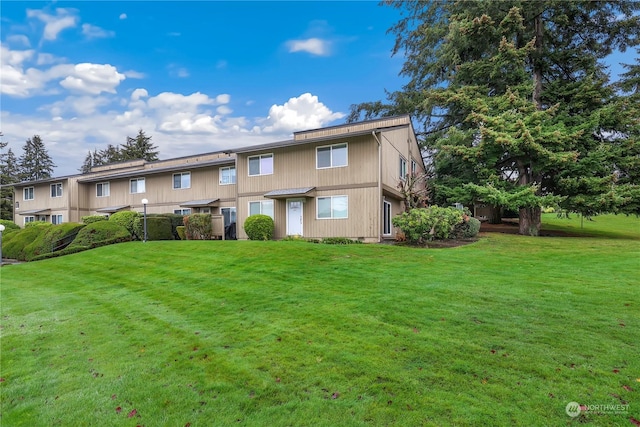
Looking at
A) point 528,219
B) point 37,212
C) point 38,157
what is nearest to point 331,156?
point 528,219

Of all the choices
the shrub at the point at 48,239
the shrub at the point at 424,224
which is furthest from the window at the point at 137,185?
the shrub at the point at 424,224

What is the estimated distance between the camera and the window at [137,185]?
82.8 feet

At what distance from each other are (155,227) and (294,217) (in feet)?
26.9

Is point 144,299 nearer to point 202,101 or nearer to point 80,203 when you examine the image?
point 202,101

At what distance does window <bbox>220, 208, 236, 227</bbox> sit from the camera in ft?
68.5

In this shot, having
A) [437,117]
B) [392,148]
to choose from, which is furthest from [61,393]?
[437,117]

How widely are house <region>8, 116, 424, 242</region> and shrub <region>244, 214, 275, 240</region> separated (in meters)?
0.65

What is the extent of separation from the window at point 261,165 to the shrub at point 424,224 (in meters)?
7.88

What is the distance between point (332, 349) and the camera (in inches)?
171

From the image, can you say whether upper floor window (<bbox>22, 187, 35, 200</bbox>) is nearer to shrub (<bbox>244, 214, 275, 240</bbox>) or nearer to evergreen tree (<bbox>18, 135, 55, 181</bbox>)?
shrub (<bbox>244, 214, 275, 240</bbox>)

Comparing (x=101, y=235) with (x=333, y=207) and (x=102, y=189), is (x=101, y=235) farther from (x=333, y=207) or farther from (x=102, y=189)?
(x=333, y=207)

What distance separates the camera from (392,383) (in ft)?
11.4

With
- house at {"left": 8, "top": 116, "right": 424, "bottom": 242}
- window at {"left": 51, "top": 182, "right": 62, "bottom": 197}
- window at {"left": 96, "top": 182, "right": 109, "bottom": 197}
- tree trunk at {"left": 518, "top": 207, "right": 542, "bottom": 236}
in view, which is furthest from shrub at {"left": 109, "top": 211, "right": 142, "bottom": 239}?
tree trunk at {"left": 518, "top": 207, "right": 542, "bottom": 236}

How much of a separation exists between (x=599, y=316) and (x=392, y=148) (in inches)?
531
